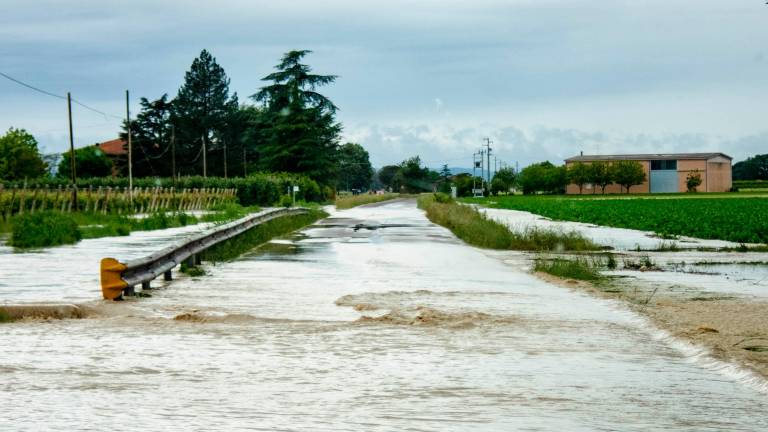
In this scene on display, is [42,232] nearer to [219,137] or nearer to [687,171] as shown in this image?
[219,137]

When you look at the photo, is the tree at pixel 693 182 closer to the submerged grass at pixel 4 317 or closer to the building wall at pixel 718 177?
the building wall at pixel 718 177

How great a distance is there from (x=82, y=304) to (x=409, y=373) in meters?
6.25

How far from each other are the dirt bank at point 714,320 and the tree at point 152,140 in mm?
109000

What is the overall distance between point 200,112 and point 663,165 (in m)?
96.4

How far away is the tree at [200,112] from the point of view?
419 feet

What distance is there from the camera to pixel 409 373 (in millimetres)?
9453

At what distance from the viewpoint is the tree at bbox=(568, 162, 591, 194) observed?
615ft

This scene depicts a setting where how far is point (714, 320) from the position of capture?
536 inches

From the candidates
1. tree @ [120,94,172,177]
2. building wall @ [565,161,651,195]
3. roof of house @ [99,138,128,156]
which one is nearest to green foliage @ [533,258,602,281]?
tree @ [120,94,172,177]

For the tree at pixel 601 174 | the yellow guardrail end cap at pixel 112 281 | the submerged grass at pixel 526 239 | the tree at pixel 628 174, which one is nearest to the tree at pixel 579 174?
the tree at pixel 601 174

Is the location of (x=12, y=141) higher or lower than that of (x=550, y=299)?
higher

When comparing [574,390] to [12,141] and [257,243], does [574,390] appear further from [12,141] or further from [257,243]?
[12,141]

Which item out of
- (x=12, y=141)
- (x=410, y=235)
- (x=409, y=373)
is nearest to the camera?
(x=409, y=373)

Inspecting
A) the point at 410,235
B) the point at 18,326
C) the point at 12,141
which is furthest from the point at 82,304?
the point at 12,141
